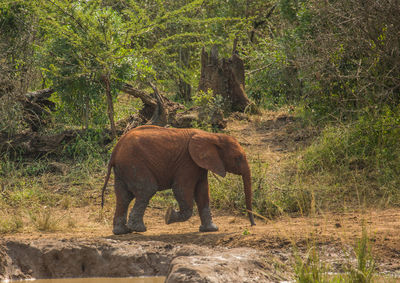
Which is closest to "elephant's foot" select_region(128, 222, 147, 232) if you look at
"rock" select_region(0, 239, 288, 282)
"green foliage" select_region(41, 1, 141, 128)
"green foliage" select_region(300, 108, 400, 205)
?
"rock" select_region(0, 239, 288, 282)

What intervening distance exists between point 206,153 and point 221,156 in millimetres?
283

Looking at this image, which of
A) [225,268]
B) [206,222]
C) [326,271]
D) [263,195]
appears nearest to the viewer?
[326,271]

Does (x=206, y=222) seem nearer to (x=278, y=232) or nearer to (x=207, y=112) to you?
(x=278, y=232)

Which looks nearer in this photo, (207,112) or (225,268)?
(225,268)

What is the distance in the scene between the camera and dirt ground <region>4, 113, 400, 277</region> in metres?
5.89

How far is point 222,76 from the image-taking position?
44.2ft

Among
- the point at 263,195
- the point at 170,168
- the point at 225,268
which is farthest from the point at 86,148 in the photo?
the point at 225,268

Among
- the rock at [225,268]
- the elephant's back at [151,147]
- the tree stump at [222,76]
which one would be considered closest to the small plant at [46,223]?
the elephant's back at [151,147]

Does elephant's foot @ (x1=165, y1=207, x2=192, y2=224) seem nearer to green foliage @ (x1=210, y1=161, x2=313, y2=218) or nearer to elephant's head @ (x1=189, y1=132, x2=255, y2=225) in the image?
elephant's head @ (x1=189, y1=132, x2=255, y2=225)

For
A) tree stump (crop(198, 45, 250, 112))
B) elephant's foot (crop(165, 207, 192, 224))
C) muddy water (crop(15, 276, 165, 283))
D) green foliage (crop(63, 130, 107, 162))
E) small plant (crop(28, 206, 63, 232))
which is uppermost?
tree stump (crop(198, 45, 250, 112))

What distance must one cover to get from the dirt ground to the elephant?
276mm

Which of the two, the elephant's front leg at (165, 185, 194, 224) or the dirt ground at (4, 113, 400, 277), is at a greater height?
→ the elephant's front leg at (165, 185, 194, 224)

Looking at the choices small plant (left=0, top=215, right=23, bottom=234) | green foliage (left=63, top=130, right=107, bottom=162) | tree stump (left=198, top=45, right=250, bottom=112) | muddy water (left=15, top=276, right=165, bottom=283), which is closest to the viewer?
muddy water (left=15, top=276, right=165, bottom=283)

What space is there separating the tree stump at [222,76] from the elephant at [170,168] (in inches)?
249
